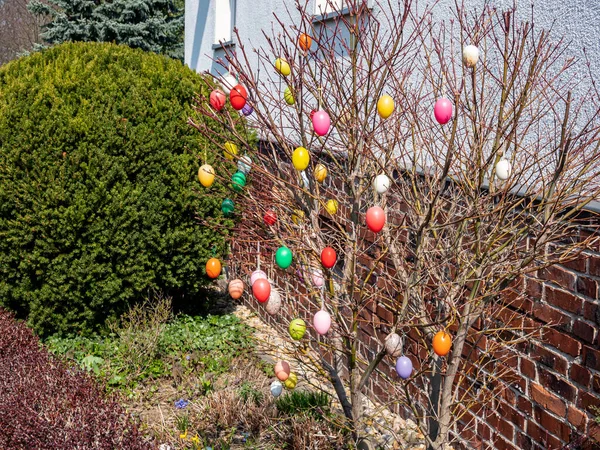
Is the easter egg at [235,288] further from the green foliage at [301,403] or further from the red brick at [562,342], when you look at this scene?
the red brick at [562,342]

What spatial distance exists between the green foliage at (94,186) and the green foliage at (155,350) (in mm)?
206

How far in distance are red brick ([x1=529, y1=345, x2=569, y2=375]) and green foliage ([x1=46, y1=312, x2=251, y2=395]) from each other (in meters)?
2.23

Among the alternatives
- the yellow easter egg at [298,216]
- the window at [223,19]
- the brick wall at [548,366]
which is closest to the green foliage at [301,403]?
the brick wall at [548,366]

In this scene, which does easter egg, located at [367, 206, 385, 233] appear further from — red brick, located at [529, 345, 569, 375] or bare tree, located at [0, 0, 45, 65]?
bare tree, located at [0, 0, 45, 65]

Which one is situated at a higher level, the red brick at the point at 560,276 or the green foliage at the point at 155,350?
the red brick at the point at 560,276

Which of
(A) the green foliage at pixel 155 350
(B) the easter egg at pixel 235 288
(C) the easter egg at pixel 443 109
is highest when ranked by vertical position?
(C) the easter egg at pixel 443 109

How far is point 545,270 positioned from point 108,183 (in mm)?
3406

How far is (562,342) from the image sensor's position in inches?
116

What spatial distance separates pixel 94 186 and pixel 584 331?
12.1 ft

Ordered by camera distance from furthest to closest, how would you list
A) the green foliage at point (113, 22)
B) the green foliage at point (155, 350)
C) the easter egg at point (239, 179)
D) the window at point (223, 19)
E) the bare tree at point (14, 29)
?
the bare tree at point (14, 29) < the green foliage at point (113, 22) < the window at point (223, 19) < the green foliage at point (155, 350) < the easter egg at point (239, 179)

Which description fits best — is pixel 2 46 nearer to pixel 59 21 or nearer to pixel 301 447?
pixel 59 21

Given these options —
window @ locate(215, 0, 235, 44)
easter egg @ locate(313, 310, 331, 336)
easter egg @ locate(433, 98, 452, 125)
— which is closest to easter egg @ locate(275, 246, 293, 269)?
easter egg @ locate(313, 310, 331, 336)

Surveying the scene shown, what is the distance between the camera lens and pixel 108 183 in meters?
4.98

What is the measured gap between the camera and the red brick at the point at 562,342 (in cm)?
288
